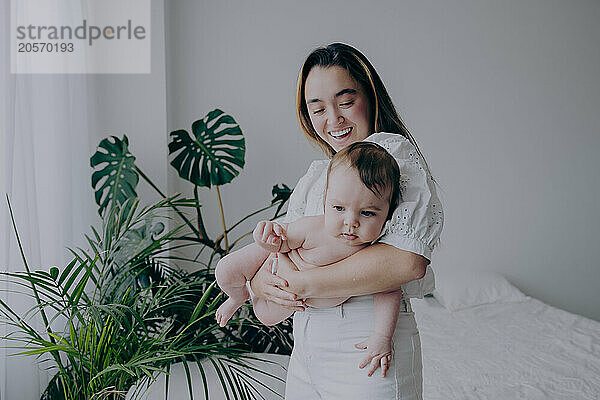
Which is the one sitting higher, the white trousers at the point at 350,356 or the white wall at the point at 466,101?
the white wall at the point at 466,101

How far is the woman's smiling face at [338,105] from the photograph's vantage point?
1.34 m

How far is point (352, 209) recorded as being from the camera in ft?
3.75

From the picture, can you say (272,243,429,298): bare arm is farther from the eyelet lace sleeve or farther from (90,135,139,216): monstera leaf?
(90,135,139,216): monstera leaf

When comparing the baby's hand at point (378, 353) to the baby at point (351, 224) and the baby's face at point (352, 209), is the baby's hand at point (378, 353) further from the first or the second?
the baby's face at point (352, 209)

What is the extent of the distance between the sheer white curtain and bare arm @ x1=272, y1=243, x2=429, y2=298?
1.28 m

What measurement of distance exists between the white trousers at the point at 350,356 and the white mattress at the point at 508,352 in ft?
3.06

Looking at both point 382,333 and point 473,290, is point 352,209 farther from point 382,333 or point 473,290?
point 473,290

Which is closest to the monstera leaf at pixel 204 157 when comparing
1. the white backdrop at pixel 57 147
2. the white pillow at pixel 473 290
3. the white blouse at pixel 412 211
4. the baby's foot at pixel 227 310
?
the white backdrop at pixel 57 147

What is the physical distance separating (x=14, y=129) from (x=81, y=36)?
0.72 m

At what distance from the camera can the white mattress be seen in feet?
7.13

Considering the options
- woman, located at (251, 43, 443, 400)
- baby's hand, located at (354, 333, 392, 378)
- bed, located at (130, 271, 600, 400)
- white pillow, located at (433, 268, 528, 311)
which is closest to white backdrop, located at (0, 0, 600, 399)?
white pillow, located at (433, 268, 528, 311)

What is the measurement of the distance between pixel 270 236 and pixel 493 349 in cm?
174

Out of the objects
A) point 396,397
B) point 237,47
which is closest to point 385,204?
point 396,397

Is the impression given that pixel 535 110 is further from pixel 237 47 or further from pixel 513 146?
pixel 237 47
